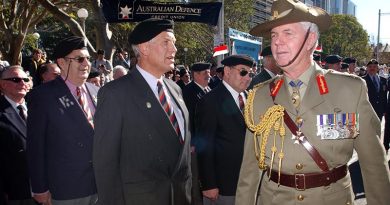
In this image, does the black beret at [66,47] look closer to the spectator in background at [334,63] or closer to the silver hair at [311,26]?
the silver hair at [311,26]

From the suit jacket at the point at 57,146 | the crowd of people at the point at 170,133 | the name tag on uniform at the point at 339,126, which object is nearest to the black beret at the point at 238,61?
the crowd of people at the point at 170,133

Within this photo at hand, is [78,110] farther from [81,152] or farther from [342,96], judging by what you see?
[342,96]

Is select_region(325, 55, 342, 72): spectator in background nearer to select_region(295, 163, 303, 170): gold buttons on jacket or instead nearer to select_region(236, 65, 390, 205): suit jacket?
select_region(236, 65, 390, 205): suit jacket

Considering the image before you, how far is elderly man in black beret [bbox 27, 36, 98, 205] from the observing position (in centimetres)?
353

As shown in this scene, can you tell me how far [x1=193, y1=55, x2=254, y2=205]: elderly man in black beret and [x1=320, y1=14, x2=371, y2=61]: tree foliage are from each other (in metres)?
86.8

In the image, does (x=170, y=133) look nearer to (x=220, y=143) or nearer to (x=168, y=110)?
(x=168, y=110)

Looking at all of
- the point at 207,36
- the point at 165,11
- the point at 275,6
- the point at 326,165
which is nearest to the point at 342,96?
the point at 326,165

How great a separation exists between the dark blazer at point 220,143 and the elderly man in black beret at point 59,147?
1.26 m

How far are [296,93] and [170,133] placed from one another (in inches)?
41.1

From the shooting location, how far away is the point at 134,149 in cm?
300

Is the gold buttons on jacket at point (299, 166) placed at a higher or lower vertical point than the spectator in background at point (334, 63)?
lower

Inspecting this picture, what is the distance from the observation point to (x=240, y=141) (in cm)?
438

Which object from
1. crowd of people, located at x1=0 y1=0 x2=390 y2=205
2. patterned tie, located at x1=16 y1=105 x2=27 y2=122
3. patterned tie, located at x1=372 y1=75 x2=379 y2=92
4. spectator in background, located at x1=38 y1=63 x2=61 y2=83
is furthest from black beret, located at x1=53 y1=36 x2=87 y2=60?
patterned tie, located at x1=372 y1=75 x2=379 y2=92

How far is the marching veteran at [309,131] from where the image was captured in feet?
8.75
